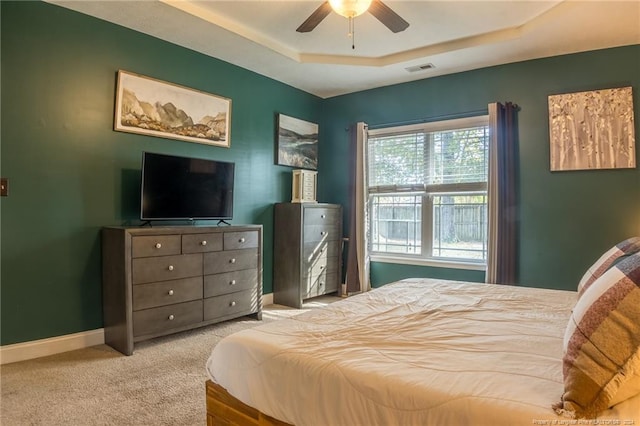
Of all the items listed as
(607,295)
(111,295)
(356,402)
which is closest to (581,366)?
(607,295)

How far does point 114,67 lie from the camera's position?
3279 mm

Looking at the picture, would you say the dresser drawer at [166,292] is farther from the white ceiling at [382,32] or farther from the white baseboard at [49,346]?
the white ceiling at [382,32]

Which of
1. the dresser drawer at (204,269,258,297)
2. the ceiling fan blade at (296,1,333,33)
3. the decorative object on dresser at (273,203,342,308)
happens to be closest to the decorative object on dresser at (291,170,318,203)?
the decorative object on dresser at (273,203,342,308)

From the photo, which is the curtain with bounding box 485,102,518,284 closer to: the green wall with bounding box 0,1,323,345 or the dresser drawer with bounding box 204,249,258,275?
the dresser drawer with bounding box 204,249,258,275

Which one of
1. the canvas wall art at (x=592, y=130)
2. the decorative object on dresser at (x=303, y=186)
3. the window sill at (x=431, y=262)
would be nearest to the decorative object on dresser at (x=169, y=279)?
the decorative object on dresser at (x=303, y=186)

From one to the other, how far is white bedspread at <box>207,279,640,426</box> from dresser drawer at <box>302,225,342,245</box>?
255 centimetres

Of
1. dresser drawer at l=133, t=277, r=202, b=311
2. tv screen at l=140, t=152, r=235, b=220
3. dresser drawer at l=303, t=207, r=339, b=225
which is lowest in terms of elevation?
dresser drawer at l=133, t=277, r=202, b=311

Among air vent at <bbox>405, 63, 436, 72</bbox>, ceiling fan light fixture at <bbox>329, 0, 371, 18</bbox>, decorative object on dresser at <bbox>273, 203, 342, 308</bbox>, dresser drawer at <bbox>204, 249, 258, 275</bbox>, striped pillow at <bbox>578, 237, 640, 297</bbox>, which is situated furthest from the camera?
decorative object on dresser at <bbox>273, 203, 342, 308</bbox>

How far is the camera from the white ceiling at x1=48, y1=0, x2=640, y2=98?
10.2ft

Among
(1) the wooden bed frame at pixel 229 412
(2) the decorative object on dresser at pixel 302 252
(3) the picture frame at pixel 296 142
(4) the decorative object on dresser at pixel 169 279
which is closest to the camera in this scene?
(1) the wooden bed frame at pixel 229 412

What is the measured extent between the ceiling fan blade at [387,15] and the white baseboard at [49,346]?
3258 mm

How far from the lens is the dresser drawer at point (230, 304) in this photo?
3.47 meters

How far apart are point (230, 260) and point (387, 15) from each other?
2.46 metres

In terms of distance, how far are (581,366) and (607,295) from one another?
0.24m
